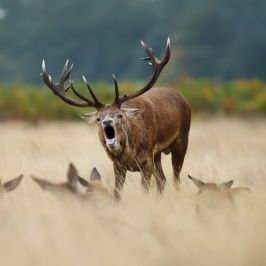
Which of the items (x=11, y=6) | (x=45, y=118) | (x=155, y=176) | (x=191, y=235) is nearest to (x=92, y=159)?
(x=155, y=176)

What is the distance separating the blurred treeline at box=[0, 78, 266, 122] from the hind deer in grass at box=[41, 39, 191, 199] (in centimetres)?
1376

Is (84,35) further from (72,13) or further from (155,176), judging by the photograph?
(155,176)

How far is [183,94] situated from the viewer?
25.0m

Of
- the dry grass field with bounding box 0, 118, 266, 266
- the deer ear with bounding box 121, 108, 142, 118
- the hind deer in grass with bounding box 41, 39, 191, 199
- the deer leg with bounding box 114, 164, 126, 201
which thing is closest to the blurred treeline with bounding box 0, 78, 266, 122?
the hind deer in grass with bounding box 41, 39, 191, 199

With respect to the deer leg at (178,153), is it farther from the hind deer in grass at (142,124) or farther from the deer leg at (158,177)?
the deer leg at (158,177)

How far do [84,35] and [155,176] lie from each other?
53.1m

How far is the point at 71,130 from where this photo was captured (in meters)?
19.9

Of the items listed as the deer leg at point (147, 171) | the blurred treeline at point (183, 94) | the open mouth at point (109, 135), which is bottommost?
the blurred treeline at point (183, 94)

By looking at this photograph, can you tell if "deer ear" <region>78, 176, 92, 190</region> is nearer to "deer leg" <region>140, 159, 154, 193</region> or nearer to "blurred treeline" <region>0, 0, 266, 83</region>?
"deer leg" <region>140, 159, 154, 193</region>

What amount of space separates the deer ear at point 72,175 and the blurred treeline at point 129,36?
4161 cm

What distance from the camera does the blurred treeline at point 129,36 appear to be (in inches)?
2076

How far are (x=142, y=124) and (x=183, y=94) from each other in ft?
54.0

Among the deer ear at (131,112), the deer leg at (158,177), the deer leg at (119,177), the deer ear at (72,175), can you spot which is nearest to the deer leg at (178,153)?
the deer leg at (158,177)

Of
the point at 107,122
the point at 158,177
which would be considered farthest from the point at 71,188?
the point at 158,177
